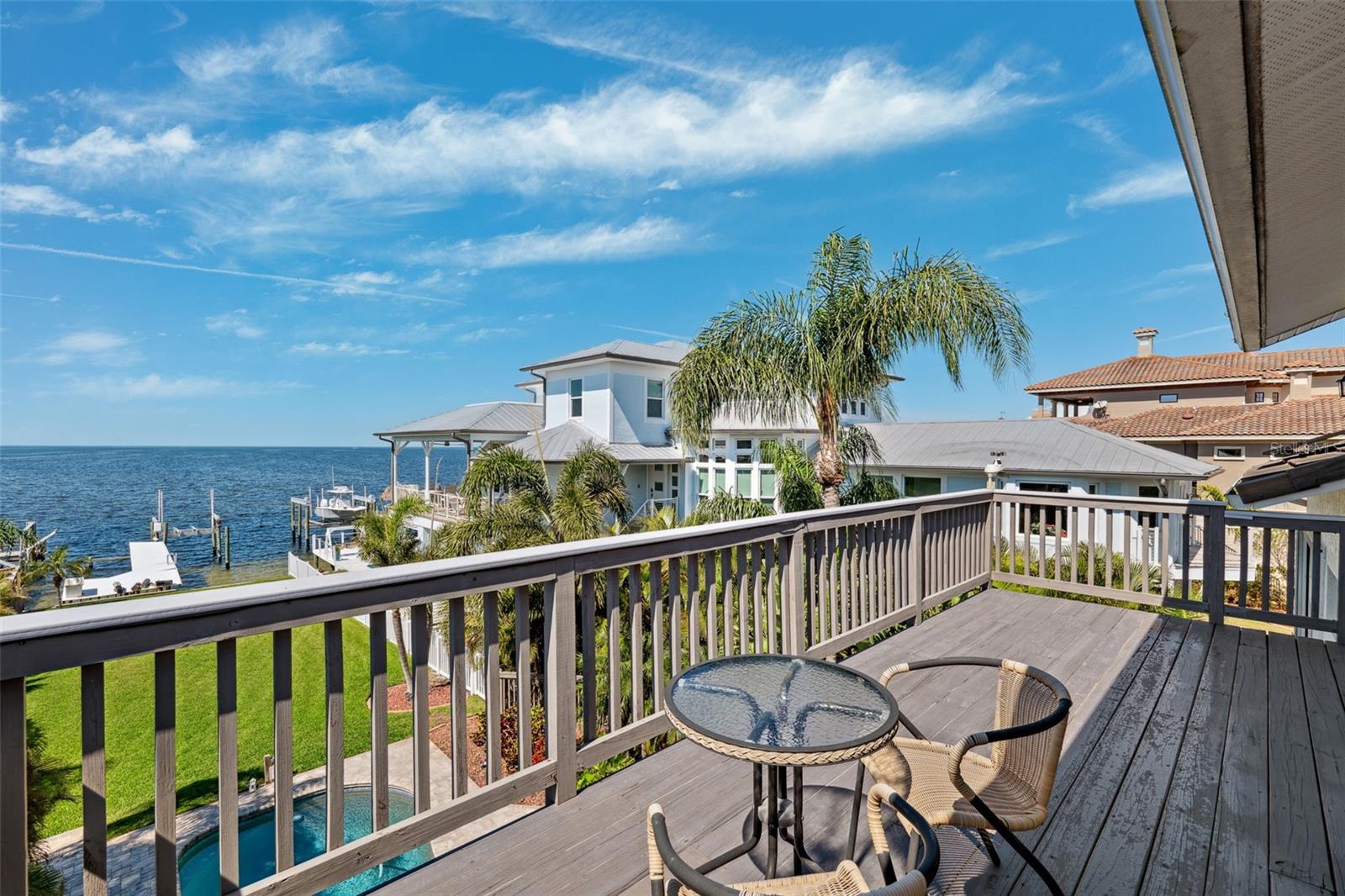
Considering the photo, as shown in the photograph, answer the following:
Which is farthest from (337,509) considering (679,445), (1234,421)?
(1234,421)

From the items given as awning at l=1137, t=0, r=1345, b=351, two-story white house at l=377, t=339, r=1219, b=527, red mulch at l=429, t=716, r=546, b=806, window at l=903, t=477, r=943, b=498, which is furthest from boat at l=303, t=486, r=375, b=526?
awning at l=1137, t=0, r=1345, b=351

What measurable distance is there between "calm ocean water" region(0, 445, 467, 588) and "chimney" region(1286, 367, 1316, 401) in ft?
98.0

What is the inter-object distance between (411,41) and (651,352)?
10.7 meters

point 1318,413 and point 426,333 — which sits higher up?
point 426,333

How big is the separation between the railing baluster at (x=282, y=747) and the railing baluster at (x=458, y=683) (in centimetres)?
48

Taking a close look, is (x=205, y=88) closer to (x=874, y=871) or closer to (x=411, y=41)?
(x=411, y=41)

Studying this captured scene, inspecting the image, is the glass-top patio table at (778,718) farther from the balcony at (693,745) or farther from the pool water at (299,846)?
the pool water at (299,846)

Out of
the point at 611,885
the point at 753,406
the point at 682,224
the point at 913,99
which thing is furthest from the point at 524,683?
the point at 682,224

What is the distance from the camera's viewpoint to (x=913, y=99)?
32.1 ft

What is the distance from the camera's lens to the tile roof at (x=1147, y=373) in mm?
24094

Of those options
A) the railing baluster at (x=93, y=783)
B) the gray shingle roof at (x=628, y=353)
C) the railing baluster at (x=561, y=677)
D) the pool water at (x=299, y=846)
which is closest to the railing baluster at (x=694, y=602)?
the railing baluster at (x=561, y=677)

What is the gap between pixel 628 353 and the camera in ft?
61.9

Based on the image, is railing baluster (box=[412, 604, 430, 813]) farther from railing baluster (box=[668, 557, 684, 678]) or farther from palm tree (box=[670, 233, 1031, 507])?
palm tree (box=[670, 233, 1031, 507])

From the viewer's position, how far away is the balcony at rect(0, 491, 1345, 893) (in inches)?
59.8
